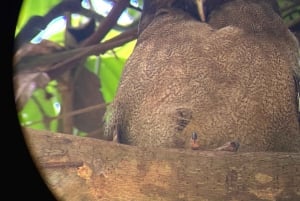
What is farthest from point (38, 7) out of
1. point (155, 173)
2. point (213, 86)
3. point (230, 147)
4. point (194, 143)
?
point (155, 173)

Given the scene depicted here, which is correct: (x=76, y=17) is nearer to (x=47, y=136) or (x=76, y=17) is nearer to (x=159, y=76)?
(x=159, y=76)

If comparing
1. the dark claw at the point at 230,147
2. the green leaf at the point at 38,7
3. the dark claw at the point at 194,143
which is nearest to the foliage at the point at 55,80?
the green leaf at the point at 38,7

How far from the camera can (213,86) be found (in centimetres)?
238

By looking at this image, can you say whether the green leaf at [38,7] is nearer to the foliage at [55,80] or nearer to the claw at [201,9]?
the foliage at [55,80]

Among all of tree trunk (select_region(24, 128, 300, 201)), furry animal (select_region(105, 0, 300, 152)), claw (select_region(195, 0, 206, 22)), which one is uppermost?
claw (select_region(195, 0, 206, 22))

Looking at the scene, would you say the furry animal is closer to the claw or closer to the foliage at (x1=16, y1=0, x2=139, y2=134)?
the claw

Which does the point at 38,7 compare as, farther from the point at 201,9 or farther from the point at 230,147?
the point at 230,147

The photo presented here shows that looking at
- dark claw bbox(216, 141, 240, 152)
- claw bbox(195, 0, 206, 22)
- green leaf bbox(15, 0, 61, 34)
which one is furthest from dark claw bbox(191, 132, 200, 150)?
green leaf bbox(15, 0, 61, 34)

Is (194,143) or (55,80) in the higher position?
(55,80)

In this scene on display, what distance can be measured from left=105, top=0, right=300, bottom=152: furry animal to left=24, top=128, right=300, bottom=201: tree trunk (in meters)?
0.48

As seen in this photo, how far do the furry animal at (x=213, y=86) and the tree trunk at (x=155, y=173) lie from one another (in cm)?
48

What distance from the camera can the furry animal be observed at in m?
2.34

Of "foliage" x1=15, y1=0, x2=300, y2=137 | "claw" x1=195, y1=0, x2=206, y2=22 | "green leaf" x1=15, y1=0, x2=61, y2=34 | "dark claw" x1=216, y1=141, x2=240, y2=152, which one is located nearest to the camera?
"dark claw" x1=216, y1=141, x2=240, y2=152

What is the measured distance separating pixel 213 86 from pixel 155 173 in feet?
2.18
